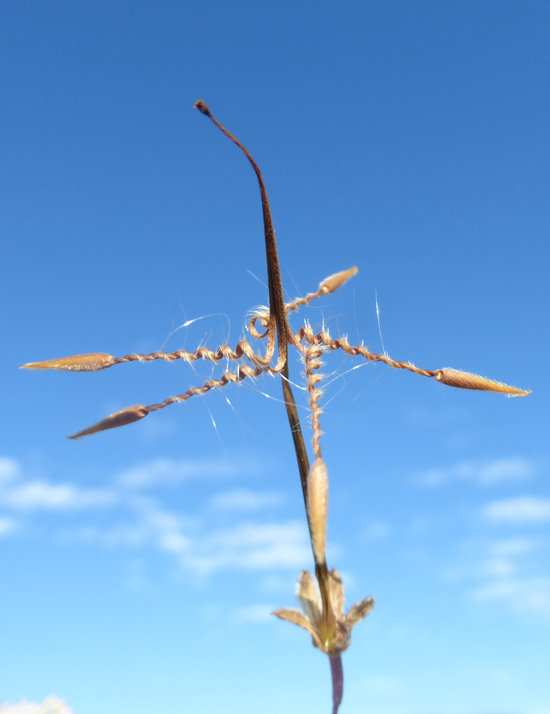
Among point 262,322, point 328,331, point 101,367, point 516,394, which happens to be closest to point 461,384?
point 516,394

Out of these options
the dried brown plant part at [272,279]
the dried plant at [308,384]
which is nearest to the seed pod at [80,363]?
the dried plant at [308,384]

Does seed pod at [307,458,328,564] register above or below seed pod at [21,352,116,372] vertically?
below

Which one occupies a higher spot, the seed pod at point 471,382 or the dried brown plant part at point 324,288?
the dried brown plant part at point 324,288

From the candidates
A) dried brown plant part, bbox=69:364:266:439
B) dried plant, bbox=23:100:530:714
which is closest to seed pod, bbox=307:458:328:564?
dried plant, bbox=23:100:530:714

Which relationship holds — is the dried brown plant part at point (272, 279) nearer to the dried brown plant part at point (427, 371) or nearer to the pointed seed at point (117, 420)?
the dried brown plant part at point (427, 371)

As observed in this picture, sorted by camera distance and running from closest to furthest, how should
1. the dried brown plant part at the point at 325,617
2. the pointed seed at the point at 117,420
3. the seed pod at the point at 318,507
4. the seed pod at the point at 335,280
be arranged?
the seed pod at the point at 318,507 → the dried brown plant part at the point at 325,617 → the pointed seed at the point at 117,420 → the seed pod at the point at 335,280

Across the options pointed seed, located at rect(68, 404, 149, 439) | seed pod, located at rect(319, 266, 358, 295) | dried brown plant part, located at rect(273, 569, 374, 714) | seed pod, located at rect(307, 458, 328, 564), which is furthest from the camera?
seed pod, located at rect(319, 266, 358, 295)

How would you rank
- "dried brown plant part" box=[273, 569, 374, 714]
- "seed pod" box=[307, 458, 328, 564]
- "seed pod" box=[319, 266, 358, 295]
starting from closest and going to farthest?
1. "seed pod" box=[307, 458, 328, 564]
2. "dried brown plant part" box=[273, 569, 374, 714]
3. "seed pod" box=[319, 266, 358, 295]

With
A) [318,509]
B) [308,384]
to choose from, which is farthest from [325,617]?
[308,384]

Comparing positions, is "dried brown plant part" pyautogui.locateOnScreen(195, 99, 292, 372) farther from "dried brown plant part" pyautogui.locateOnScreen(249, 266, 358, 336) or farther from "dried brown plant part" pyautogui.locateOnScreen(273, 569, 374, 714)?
"dried brown plant part" pyautogui.locateOnScreen(273, 569, 374, 714)
